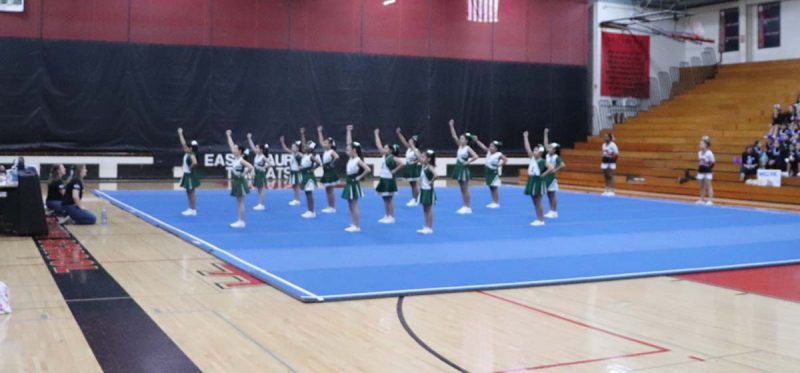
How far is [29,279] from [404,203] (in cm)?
1043

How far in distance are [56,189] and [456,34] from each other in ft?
61.0

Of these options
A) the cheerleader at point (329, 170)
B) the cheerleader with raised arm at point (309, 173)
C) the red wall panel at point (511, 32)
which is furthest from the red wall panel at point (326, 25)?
the cheerleader at point (329, 170)

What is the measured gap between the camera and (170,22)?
2612 cm

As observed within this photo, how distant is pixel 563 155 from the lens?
30156 mm

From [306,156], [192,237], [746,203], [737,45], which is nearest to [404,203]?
[306,156]

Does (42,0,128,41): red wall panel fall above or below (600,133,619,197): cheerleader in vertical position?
above

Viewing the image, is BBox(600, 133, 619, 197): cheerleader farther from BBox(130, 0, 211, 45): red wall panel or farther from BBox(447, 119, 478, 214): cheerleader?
BBox(130, 0, 211, 45): red wall panel

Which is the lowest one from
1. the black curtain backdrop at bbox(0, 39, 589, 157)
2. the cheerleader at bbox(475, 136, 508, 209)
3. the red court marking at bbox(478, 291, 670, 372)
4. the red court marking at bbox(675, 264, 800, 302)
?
the red court marking at bbox(478, 291, 670, 372)

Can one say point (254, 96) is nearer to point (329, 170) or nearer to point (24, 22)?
point (24, 22)

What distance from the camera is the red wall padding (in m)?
25.0

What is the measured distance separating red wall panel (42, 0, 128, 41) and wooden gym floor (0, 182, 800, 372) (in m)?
17.6

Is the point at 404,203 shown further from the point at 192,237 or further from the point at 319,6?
the point at 319,6

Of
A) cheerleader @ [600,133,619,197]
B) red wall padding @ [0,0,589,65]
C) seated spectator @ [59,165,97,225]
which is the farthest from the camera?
red wall padding @ [0,0,589,65]

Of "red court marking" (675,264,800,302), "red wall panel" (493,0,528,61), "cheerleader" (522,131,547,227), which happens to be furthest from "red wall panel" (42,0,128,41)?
"red court marking" (675,264,800,302)
